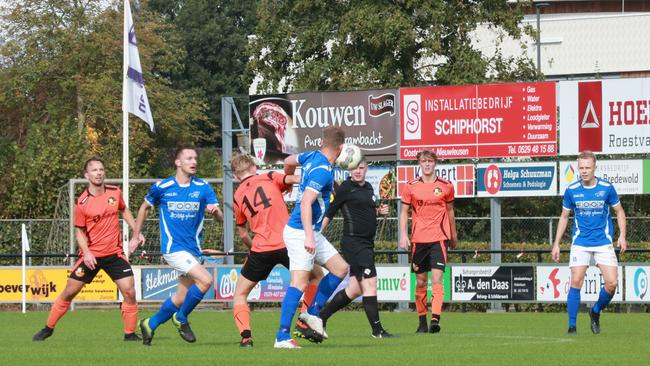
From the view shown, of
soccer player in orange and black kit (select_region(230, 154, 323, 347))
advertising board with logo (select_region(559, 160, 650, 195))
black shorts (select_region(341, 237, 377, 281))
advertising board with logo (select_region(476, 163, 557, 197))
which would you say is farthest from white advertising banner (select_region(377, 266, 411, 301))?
Result: soccer player in orange and black kit (select_region(230, 154, 323, 347))

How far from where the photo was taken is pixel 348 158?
12602mm

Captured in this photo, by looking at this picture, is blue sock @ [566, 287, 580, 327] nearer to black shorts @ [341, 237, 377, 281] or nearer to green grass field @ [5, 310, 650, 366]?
green grass field @ [5, 310, 650, 366]

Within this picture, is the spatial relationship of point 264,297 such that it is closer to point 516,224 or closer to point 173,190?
point 516,224

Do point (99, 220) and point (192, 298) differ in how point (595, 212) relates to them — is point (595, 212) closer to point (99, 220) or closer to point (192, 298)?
point (192, 298)

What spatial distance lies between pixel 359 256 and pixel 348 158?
245cm

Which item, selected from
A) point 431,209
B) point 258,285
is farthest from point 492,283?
point 431,209

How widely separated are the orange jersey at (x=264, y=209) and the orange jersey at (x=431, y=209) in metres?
3.93

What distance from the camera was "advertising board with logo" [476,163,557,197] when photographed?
2511cm

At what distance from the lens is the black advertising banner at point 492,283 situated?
24.8 meters

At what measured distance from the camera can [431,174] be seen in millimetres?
16094

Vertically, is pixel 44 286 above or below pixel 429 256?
below

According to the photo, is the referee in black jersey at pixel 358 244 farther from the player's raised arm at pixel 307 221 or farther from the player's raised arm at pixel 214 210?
the player's raised arm at pixel 307 221

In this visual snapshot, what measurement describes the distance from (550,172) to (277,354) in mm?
14549

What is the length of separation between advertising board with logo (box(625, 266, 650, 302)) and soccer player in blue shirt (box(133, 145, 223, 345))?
41.6 ft
